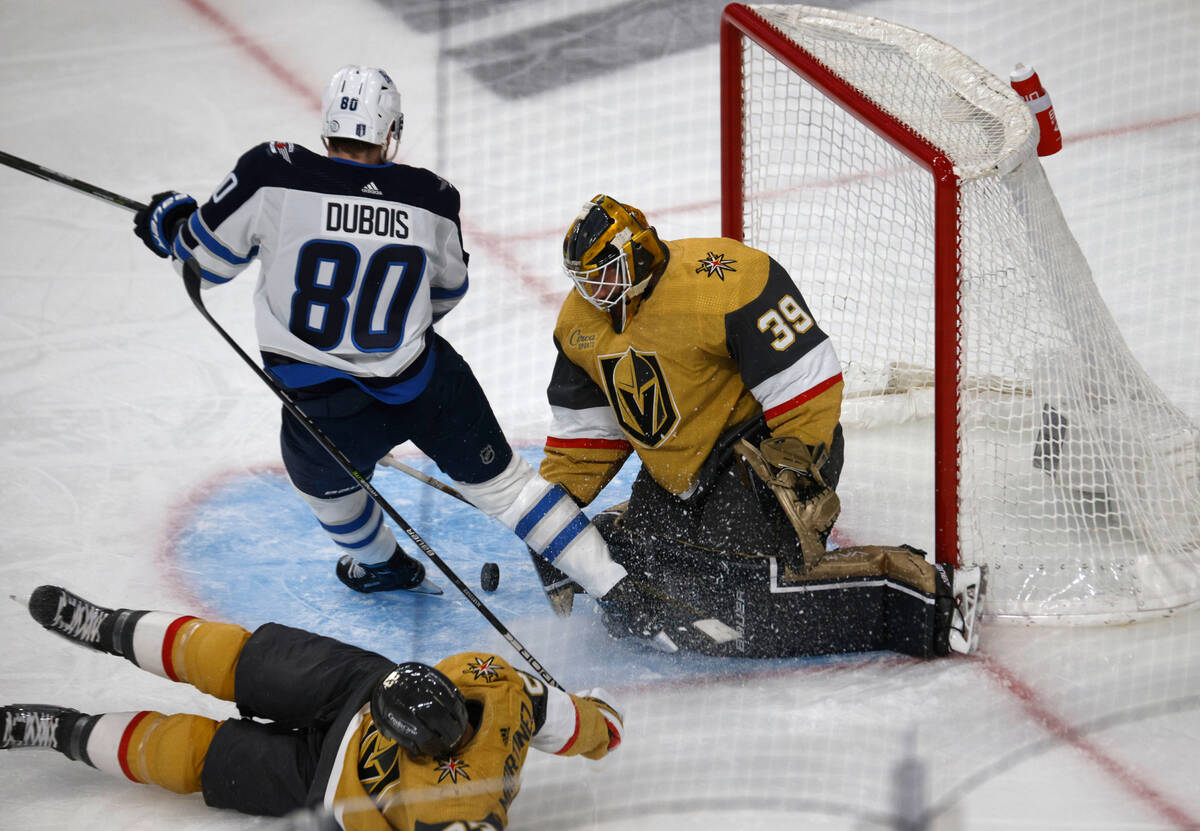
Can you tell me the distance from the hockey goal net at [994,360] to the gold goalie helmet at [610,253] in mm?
561

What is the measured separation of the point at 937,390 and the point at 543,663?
101cm

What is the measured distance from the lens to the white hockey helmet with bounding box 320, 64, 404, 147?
8.58 feet

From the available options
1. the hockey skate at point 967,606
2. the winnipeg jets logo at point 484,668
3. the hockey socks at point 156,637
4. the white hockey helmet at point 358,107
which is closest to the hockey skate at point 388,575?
the hockey socks at point 156,637

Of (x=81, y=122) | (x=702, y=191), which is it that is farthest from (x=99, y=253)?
(x=702, y=191)

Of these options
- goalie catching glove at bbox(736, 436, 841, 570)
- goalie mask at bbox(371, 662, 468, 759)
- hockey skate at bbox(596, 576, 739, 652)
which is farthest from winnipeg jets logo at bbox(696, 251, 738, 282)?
goalie mask at bbox(371, 662, 468, 759)

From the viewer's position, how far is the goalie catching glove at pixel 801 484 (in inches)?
101

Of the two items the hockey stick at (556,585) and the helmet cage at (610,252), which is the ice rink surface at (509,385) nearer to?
the hockey stick at (556,585)

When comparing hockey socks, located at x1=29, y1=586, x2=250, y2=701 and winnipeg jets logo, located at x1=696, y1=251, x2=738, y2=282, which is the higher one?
winnipeg jets logo, located at x1=696, y1=251, x2=738, y2=282

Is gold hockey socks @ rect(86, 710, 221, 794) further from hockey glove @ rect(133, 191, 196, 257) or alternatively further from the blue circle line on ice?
hockey glove @ rect(133, 191, 196, 257)

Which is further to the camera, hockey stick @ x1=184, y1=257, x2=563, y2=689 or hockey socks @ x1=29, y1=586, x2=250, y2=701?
hockey stick @ x1=184, y1=257, x2=563, y2=689

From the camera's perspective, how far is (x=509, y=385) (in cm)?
403

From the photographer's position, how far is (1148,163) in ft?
15.6

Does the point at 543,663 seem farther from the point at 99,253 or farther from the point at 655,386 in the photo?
the point at 99,253

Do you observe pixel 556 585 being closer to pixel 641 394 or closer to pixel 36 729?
pixel 641 394
